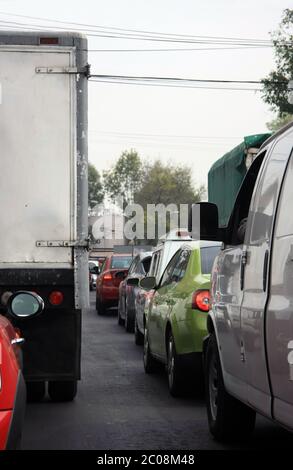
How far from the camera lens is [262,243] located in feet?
19.9

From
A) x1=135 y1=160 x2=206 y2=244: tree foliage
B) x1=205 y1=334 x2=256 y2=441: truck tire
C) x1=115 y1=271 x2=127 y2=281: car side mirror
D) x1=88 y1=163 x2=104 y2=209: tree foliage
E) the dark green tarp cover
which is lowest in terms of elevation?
x1=205 y1=334 x2=256 y2=441: truck tire

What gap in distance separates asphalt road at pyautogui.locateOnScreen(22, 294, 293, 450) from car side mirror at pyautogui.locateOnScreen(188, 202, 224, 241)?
1576 mm

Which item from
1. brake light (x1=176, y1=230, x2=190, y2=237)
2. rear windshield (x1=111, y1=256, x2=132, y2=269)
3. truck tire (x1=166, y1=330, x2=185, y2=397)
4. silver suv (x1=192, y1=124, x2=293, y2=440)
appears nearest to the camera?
silver suv (x1=192, y1=124, x2=293, y2=440)

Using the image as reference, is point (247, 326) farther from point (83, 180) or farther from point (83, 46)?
point (83, 46)

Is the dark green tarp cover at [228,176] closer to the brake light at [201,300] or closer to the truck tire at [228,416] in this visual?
the brake light at [201,300]

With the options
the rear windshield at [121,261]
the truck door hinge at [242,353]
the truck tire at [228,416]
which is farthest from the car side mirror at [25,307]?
the rear windshield at [121,261]

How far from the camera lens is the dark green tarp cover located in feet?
49.3

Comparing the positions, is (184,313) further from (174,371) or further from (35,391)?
(35,391)

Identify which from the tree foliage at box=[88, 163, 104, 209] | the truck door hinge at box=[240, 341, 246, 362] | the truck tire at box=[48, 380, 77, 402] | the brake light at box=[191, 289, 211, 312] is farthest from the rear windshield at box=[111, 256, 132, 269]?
the tree foliage at box=[88, 163, 104, 209]

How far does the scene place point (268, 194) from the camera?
6.21 metres

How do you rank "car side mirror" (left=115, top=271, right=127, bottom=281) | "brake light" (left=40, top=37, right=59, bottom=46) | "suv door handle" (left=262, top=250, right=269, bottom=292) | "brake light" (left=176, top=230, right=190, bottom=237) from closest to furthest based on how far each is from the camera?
"suv door handle" (left=262, top=250, right=269, bottom=292), "brake light" (left=40, top=37, right=59, bottom=46), "brake light" (left=176, top=230, right=190, bottom=237), "car side mirror" (left=115, top=271, right=127, bottom=281)

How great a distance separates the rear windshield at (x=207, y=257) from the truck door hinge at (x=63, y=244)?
1.64 m

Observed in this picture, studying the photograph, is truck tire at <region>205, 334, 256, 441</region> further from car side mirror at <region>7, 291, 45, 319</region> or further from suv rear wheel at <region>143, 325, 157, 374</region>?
suv rear wheel at <region>143, 325, 157, 374</region>

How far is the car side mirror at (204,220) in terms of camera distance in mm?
7227
